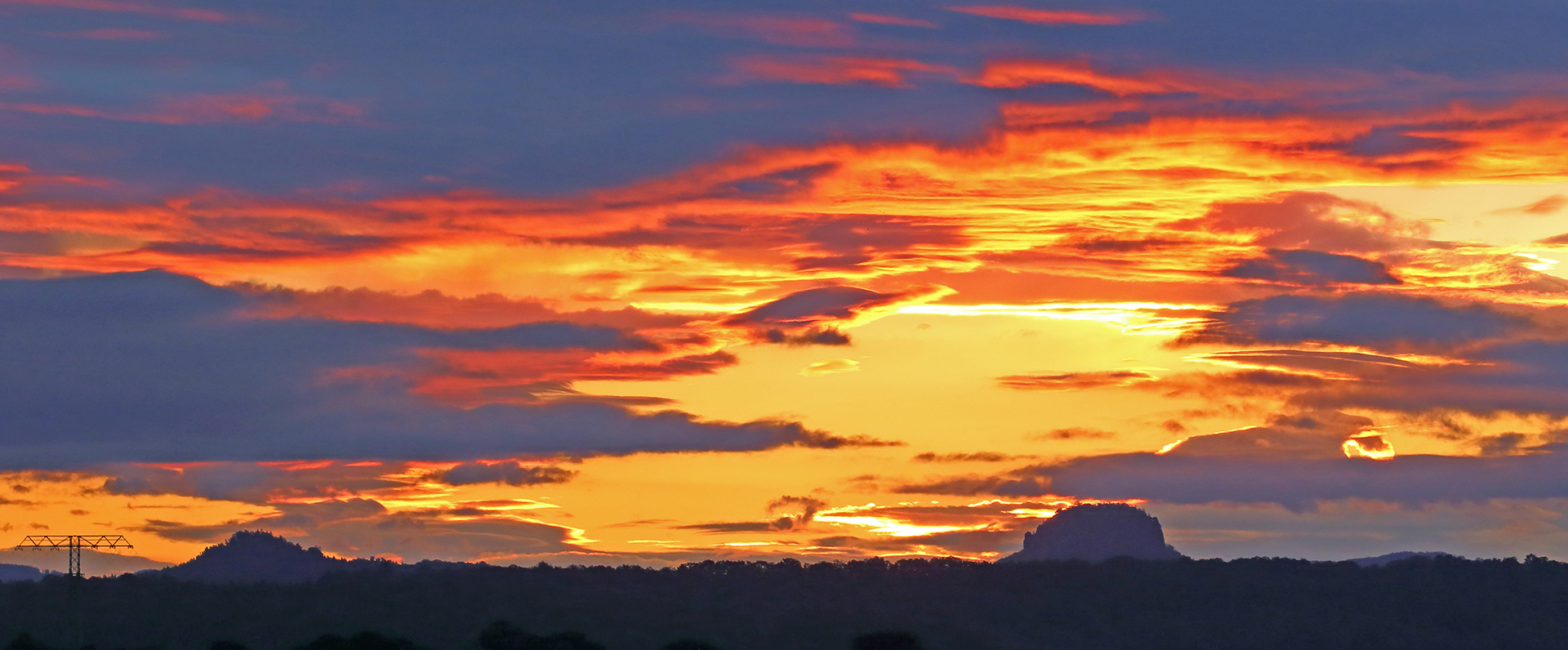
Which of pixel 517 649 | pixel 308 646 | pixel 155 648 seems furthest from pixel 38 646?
A: pixel 517 649

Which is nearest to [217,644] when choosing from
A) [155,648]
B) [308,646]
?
[155,648]

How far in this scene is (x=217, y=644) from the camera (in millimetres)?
195750

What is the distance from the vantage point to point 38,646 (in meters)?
184

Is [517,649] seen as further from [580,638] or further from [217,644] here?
[217,644]

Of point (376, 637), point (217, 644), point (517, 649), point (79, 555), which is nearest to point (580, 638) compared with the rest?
point (517, 649)

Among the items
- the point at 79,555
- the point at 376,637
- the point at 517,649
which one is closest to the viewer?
the point at 79,555

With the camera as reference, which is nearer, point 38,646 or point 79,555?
point 79,555

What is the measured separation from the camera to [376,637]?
175625 millimetres

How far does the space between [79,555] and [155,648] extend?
37479 mm

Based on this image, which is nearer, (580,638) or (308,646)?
(308,646)

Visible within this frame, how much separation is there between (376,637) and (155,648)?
126 ft

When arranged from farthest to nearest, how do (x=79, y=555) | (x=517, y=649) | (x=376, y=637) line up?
(x=517, y=649)
(x=376, y=637)
(x=79, y=555)

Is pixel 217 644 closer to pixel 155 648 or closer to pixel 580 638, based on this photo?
pixel 155 648

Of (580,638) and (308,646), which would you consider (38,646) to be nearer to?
(308,646)
